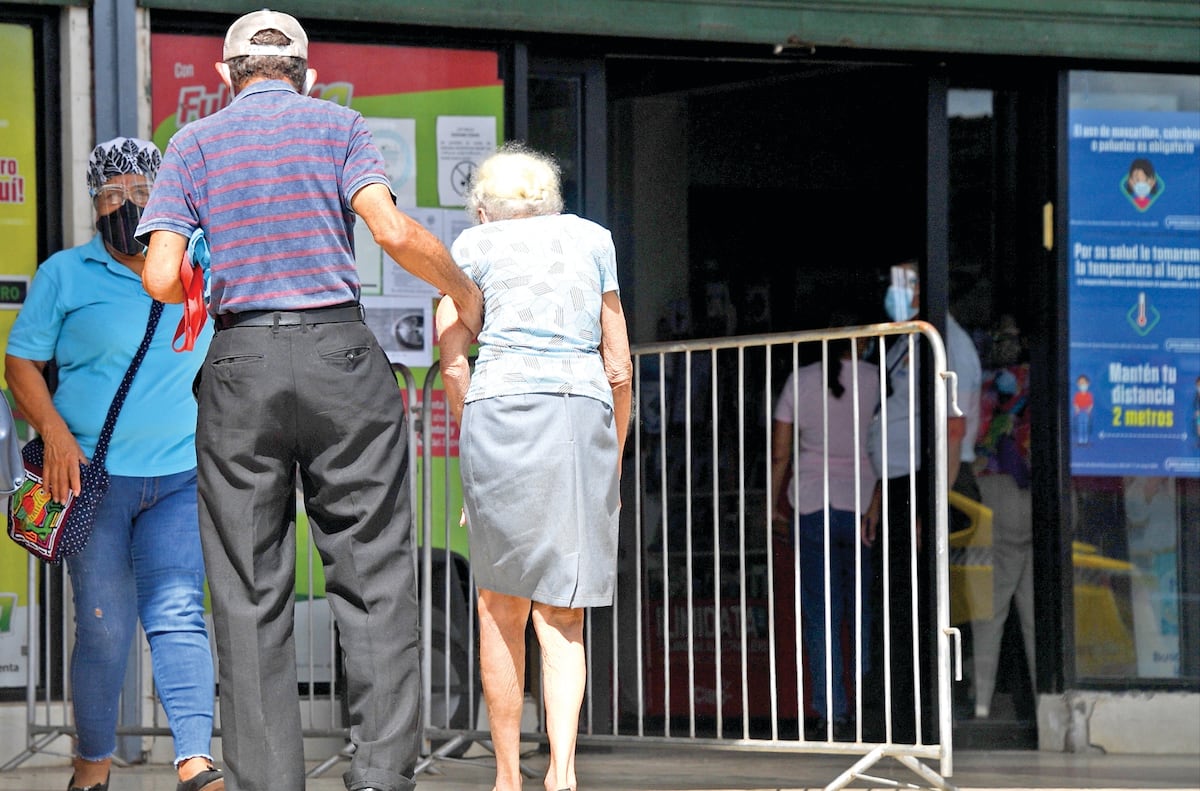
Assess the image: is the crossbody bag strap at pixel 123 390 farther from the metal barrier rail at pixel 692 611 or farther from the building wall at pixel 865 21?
the building wall at pixel 865 21

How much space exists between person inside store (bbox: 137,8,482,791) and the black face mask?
918 mm

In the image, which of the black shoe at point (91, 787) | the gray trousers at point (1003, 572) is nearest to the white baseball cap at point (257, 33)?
the black shoe at point (91, 787)

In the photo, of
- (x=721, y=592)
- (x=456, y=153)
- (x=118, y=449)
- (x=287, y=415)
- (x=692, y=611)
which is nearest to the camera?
(x=287, y=415)

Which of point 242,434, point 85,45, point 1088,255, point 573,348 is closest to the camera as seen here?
point 242,434

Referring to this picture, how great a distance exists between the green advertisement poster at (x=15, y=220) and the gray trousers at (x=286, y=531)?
8.20 feet

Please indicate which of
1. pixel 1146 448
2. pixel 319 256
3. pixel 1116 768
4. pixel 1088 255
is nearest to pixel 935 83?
pixel 1088 255

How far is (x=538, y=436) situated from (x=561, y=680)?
2.19 feet

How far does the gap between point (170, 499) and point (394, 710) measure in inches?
48.5

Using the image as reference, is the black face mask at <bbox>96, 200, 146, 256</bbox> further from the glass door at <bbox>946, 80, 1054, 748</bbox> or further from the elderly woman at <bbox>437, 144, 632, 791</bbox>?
the glass door at <bbox>946, 80, 1054, 748</bbox>

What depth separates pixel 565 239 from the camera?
4723 mm

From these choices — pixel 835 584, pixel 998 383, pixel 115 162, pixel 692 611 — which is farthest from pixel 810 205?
pixel 115 162

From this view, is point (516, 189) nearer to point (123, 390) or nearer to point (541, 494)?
point (541, 494)

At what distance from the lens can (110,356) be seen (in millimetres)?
4961

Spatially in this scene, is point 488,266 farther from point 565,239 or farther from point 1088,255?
point 1088,255
